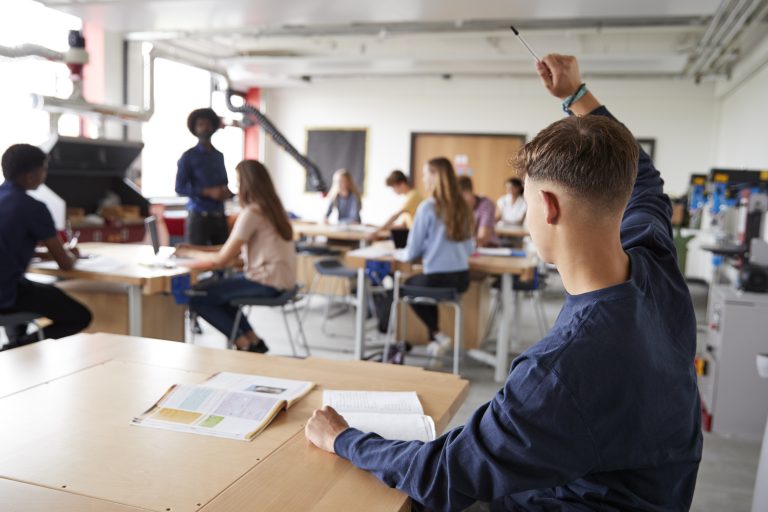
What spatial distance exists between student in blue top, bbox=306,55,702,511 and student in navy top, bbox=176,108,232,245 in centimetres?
406

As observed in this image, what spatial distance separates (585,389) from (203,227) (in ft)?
14.3

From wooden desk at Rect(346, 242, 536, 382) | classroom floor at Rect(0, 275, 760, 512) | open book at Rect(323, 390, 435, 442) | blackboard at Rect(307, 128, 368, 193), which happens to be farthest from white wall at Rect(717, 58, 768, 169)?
open book at Rect(323, 390, 435, 442)

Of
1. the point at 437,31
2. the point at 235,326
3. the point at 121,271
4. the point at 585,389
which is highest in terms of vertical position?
the point at 437,31

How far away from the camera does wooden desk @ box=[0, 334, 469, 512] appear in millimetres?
1091

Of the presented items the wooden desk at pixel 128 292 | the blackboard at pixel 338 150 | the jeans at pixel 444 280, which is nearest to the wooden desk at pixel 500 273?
the jeans at pixel 444 280

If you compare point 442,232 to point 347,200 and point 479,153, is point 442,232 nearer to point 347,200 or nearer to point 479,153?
point 347,200

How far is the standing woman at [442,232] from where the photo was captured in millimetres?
4062

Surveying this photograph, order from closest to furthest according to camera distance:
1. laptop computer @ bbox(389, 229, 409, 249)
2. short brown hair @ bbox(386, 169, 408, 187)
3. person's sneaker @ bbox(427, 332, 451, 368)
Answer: person's sneaker @ bbox(427, 332, 451, 368) → laptop computer @ bbox(389, 229, 409, 249) → short brown hair @ bbox(386, 169, 408, 187)

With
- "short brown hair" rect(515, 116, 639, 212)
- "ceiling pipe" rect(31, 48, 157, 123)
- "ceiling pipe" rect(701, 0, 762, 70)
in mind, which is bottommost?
"short brown hair" rect(515, 116, 639, 212)

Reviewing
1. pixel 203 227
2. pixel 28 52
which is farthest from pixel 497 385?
pixel 28 52

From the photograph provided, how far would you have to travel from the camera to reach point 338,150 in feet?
34.3

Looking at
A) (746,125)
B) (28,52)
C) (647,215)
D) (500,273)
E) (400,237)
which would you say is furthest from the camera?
(746,125)

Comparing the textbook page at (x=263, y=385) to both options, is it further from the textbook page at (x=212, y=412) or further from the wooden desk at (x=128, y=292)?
the wooden desk at (x=128, y=292)

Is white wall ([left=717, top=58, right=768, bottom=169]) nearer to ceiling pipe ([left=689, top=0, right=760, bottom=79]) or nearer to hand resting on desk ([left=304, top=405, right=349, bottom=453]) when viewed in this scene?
ceiling pipe ([left=689, top=0, right=760, bottom=79])
